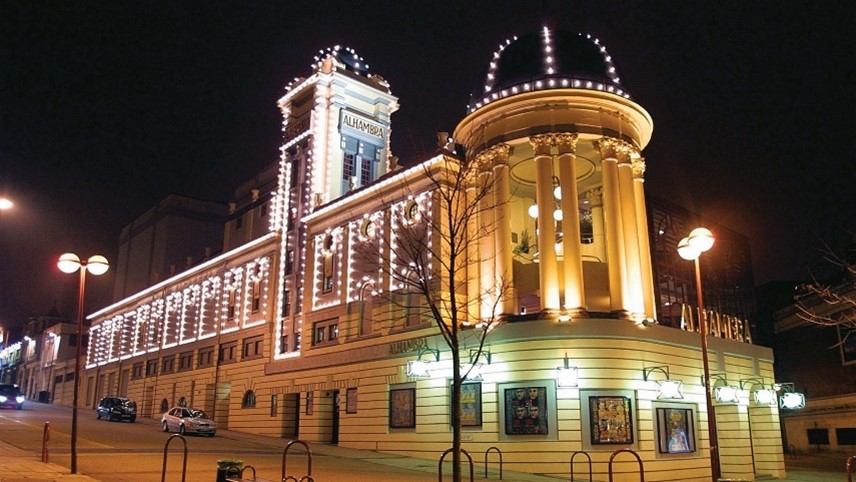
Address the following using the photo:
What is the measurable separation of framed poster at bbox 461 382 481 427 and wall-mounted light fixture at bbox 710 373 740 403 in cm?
1059

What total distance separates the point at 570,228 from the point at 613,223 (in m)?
2.08

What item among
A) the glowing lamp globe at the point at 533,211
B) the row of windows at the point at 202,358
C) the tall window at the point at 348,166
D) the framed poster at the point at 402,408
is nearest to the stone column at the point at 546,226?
the glowing lamp globe at the point at 533,211

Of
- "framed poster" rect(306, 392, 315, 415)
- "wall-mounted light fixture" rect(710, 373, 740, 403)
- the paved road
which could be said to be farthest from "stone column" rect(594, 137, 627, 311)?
"framed poster" rect(306, 392, 315, 415)

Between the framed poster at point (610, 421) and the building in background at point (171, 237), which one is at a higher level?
the building in background at point (171, 237)

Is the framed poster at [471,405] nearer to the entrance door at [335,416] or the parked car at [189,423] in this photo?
the entrance door at [335,416]

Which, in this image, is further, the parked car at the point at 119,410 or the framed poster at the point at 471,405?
the parked car at the point at 119,410

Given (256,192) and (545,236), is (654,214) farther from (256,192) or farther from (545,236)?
(256,192)

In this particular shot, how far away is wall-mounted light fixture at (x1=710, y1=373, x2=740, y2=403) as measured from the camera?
3042 centimetres

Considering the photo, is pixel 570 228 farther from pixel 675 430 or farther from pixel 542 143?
pixel 675 430

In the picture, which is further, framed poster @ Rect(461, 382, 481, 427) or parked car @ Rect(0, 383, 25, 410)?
parked car @ Rect(0, 383, 25, 410)

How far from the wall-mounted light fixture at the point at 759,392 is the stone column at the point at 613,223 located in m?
8.80

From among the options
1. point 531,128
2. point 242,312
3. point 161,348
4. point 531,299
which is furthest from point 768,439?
point 161,348

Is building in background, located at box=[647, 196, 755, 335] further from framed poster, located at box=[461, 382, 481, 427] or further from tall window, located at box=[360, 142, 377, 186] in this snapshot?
tall window, located at box=[360, 142, 377, 186]

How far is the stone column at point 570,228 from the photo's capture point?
28.2 metres
